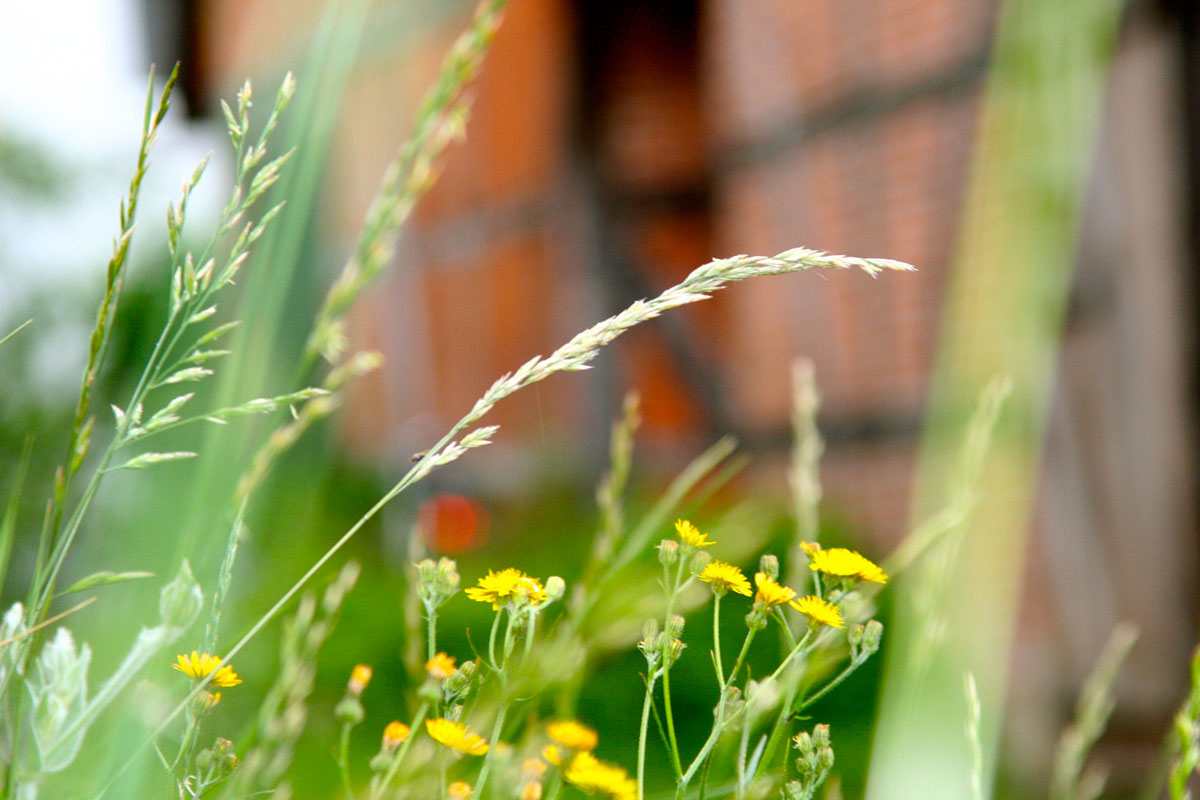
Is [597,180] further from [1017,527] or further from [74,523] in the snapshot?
[74,523]

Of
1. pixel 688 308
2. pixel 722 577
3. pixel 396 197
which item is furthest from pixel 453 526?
pixel 722 577

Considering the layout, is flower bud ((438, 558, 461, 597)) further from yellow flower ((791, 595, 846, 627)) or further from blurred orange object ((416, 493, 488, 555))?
blurred orange object ((416, 493, 488, 555))

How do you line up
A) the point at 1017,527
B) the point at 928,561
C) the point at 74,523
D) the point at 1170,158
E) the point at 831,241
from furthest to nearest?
1. the point at 831,241
2. the point at 1017,527
3. the point at 1170,158
4. the point at 928,561
5. the point at 74,523

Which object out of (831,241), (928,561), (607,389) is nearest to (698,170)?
(607,389)

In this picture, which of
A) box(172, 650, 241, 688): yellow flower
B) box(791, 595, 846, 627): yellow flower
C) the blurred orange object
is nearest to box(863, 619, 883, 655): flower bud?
box(791, 595, 846, 627): yellow flower

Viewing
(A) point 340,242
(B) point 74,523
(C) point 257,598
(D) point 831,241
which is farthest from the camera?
(A) point 340,242

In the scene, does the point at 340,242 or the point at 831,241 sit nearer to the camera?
the point at 831,241
